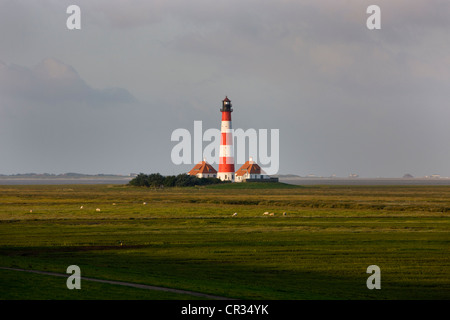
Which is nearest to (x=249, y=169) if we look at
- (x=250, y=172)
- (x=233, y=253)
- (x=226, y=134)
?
(x=250, y=172)

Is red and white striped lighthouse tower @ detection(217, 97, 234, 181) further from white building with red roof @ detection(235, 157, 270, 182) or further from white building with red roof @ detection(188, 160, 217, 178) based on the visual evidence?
white building with red roof @ detection(188, 160, 217, 178)

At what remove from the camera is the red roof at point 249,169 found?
143625 mm

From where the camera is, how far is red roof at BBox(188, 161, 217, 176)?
146875 millimetres

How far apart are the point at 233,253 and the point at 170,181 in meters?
111

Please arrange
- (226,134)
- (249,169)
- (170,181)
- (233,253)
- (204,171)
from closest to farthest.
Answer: (233,253) < (226,134) < (170,181) < (249,169) < (204,171)

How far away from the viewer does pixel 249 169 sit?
5645 inches

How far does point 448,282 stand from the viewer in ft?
81.1

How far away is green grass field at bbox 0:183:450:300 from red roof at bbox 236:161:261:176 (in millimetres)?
83574

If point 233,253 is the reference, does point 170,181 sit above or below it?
above

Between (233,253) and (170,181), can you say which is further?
(170,181)

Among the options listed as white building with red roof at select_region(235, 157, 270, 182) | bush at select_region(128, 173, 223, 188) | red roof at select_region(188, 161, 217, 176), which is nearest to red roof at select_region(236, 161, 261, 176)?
white building with red roof at select_region(235, 157, 270, 182)

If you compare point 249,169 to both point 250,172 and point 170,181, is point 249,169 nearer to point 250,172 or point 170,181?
point 250,172

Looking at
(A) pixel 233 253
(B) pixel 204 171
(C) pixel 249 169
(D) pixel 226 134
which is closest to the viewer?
(A) pixel 233 253
